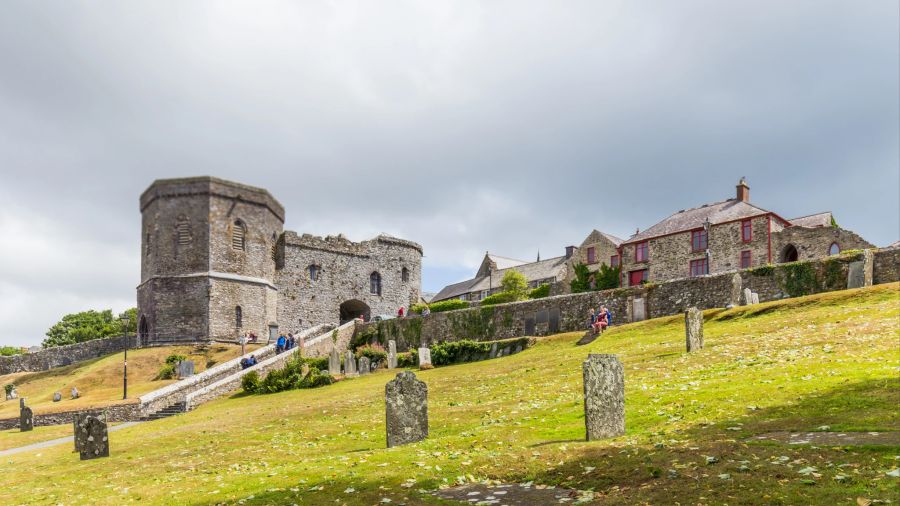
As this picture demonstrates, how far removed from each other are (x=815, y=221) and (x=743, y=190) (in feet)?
19.1

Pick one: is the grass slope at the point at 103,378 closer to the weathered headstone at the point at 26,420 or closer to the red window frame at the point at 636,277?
the weathered headstone at the point at 26,420

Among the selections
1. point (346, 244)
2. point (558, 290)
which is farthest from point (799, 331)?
point (346, 244)

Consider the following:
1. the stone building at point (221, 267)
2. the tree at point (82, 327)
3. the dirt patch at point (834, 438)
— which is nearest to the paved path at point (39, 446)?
the dirt patch at point (834, 438)

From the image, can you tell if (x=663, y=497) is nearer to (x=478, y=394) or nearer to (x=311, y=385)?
(x=478, y=394)

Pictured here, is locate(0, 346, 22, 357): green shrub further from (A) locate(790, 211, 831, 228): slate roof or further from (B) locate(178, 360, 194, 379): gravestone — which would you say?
(A) locate(790, 211, 831, 228): slate roof

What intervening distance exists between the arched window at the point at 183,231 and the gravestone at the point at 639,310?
127 feet

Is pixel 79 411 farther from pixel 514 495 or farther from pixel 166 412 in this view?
pixel 514 495

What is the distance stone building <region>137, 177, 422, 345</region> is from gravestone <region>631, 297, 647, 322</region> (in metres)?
29.7

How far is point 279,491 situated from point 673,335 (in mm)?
21058

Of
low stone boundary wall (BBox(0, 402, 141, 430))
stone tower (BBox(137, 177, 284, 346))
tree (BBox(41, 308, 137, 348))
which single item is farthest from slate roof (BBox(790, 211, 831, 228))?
tree (BBox(41, 308, 137, 348))

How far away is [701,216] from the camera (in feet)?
183

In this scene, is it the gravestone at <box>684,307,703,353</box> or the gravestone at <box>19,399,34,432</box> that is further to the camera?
the gravestone at <box>19,399,34,432</box>

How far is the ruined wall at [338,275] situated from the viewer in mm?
65250

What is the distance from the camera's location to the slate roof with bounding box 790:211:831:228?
53.2 meters
